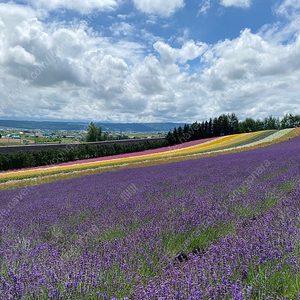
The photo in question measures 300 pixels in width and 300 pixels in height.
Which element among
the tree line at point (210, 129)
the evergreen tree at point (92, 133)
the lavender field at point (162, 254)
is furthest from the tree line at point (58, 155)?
the evergreen tree at point (92, 133)

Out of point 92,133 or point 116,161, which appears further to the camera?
point 92,133

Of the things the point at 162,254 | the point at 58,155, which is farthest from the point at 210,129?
the point at 162,254

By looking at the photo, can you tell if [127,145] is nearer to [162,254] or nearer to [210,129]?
[210,129]

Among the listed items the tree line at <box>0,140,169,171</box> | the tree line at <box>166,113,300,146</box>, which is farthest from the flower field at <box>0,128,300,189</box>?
the tree line at <box>166,113,300,146</box>

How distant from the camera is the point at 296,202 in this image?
3.57 meters

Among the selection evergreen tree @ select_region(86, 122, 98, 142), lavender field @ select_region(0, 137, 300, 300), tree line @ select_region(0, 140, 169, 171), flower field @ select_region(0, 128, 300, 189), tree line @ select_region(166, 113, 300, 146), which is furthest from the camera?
evergreen tree @ select_region(86, 122, 98, 142)

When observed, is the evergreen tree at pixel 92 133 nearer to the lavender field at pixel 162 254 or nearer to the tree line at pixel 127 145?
the tree line at pixel 127 145

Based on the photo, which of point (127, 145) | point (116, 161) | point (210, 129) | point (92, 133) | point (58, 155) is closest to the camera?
point (116, 161)

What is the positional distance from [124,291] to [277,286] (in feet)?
3.85

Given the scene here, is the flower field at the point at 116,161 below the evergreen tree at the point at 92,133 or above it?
below

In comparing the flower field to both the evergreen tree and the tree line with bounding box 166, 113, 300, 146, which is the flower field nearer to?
the tree line with bounding box 166, 113, 300, 146

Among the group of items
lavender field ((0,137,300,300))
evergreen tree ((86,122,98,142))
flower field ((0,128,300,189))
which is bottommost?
flower field ((0,128,300,189))

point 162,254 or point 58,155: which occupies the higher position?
point 162,254

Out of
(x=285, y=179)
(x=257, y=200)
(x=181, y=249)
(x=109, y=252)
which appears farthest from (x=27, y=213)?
(x=285, y=179)
